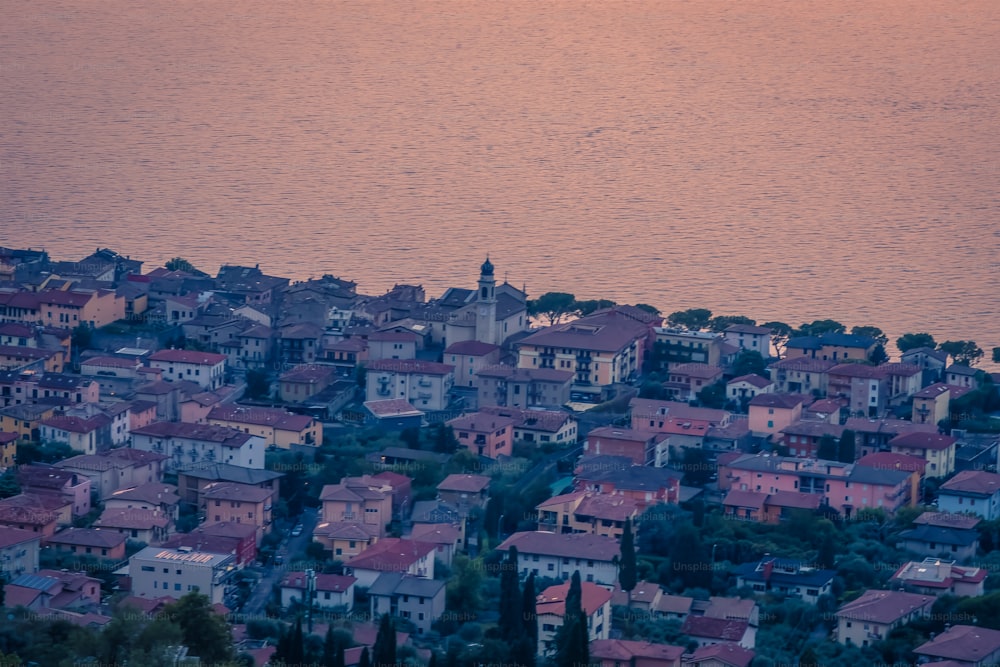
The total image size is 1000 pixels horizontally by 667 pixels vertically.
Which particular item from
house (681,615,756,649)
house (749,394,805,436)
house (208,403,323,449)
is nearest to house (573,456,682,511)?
house (749,394,805,436)

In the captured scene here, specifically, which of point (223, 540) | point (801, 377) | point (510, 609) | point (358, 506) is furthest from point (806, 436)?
point (223, 540)

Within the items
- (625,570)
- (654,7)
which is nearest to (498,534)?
(625,570)

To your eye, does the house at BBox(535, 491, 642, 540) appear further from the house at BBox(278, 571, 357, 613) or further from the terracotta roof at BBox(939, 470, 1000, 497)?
the terracotta roof at BBox(939, 470, 1000, 497)

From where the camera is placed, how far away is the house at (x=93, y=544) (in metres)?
13.5

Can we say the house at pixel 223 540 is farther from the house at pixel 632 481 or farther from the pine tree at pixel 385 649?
the house at pixel 632 481

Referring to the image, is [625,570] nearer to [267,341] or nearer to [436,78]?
[267,341]

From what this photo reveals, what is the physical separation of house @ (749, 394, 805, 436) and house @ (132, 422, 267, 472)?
11.1ft

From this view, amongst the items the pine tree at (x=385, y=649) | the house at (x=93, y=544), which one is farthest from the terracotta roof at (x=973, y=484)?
the house at (x=93, y=544)

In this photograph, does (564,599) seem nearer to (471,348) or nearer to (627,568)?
(627,568)

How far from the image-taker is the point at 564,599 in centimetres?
1263

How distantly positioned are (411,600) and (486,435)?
285cm

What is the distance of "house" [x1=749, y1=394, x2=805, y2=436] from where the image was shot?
1595 centimetres

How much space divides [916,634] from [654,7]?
28.7m

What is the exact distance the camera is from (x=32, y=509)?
45.2 ft
